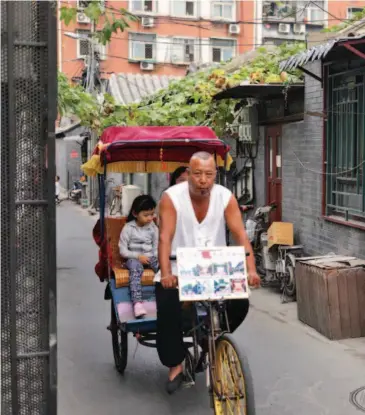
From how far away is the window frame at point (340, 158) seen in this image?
849 centimetres

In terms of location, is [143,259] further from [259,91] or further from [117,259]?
[259,91]

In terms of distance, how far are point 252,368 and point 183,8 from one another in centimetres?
3630

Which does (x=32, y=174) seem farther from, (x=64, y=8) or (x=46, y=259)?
(x=64, y=8)

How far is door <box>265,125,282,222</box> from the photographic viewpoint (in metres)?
11.5

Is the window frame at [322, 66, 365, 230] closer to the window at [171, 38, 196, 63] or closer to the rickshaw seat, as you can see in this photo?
the rickshaw seat

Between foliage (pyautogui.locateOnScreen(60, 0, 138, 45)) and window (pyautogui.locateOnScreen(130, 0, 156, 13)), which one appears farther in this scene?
window (pyautogui.locateOnScreen(130, 0, 156, 13))

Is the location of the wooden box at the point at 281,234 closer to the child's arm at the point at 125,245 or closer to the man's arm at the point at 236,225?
the child's arm at the point at 125,245

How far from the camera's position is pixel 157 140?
21.2 ft

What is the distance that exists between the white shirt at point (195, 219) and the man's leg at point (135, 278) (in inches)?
56.5

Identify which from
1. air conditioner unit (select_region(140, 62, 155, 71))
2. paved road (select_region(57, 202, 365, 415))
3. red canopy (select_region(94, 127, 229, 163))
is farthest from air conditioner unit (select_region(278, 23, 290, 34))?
red canopy (select_region(94, 127, 229, 163))

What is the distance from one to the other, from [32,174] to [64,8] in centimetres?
108

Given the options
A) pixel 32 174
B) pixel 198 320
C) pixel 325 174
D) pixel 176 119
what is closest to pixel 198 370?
pixel 198 320

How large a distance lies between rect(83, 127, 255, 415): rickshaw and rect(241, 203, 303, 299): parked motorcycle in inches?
93.2

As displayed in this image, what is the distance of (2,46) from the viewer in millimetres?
3568
